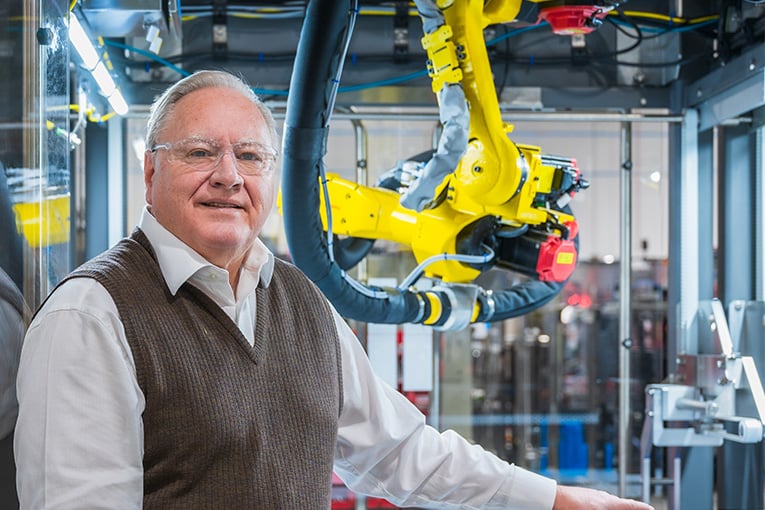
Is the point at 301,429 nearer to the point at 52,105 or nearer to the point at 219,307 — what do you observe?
the point at 219,307

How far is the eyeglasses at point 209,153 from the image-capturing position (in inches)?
70.2

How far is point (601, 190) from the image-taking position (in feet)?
28.0

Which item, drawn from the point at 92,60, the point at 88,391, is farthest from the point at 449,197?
the point at 88,391

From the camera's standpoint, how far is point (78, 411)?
151 cm

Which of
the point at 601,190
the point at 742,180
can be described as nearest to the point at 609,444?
the point at 601,190

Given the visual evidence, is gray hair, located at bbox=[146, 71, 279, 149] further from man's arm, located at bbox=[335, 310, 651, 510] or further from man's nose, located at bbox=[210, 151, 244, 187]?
man's arm, located at bbox=[335, 310, 651, 510]

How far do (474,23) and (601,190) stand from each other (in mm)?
5535

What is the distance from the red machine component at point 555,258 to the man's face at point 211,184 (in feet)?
7.04

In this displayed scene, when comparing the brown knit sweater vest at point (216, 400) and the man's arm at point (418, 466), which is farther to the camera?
the man's arm at point (418, 466)

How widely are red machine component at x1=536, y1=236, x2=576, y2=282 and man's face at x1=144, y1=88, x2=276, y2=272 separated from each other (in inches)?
84.5

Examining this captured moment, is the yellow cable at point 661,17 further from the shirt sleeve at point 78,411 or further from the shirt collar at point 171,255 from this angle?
the shirt sleeve at point 78,411

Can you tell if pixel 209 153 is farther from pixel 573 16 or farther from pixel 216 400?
pixel 573 16

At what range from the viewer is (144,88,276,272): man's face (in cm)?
177

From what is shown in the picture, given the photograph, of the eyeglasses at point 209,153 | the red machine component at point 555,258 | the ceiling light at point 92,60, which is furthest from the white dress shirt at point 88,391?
the red machine component at point 555,258
